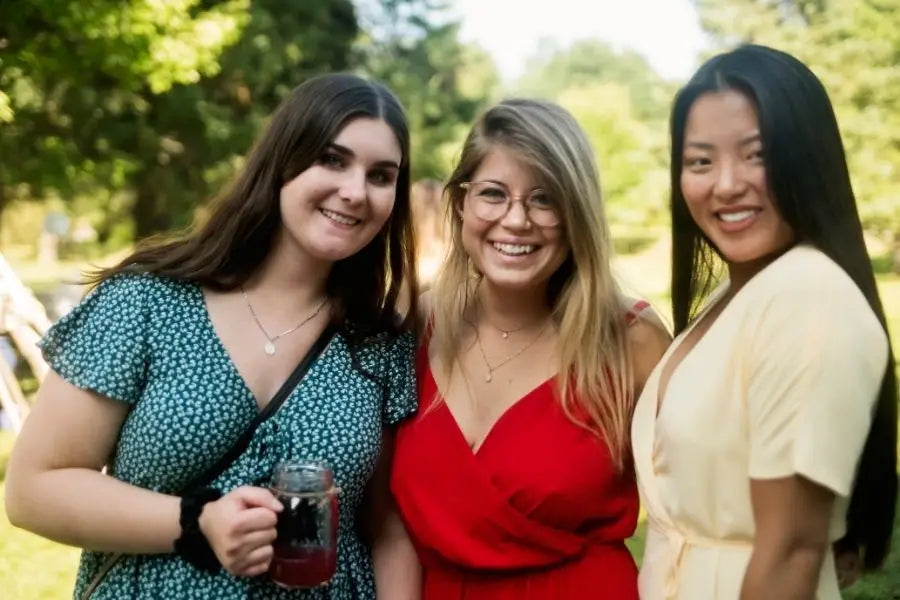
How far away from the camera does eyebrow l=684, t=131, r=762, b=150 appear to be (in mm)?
2180

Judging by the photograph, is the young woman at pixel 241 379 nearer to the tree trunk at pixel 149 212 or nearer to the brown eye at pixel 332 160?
the brown eye at pixel 332 160

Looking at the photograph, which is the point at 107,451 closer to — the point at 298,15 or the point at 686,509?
the point at 686,509

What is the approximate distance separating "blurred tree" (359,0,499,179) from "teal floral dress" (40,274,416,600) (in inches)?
715

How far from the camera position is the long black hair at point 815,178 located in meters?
2.12

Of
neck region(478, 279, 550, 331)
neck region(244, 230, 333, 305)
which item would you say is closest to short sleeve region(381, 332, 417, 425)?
neck region(244, 230, 333, 305)

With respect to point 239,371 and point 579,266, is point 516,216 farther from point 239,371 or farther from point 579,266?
point 239,371

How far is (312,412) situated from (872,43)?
788 inches

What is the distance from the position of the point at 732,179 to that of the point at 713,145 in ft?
0.32

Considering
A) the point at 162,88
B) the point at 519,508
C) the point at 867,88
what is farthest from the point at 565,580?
the point at 867,88

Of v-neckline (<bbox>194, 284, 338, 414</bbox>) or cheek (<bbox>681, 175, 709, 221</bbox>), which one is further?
v-neckline (<bbox>194, 284, 338, 414</bbox>)

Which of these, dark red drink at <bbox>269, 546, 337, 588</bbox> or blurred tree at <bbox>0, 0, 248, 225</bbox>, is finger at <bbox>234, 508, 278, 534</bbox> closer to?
dark red drink at <bbox>269, 546, 337, 588</bbox>

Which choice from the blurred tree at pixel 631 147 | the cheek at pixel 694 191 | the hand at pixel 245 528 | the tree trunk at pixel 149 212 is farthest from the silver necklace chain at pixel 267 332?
the tree trunk at pixel 149 212

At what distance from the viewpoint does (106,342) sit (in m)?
2.48

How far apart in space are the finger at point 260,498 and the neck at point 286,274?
0.71m
